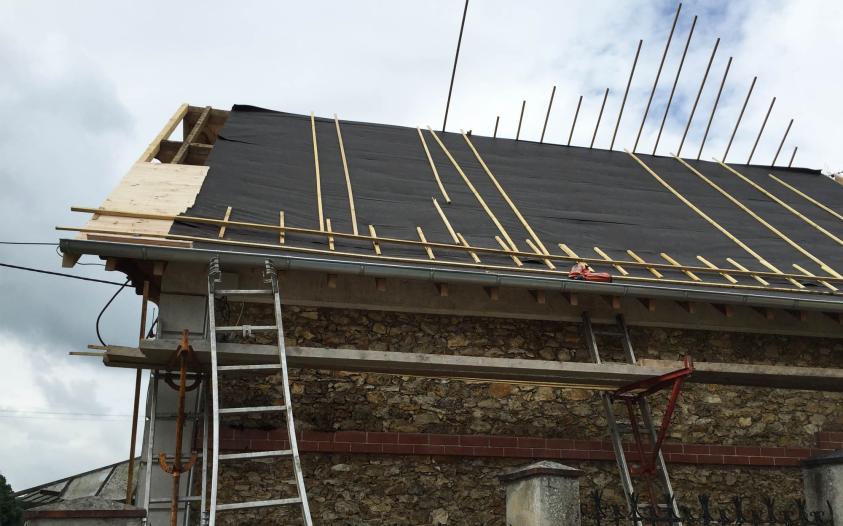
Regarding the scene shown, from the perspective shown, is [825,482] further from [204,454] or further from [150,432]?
[150,432]

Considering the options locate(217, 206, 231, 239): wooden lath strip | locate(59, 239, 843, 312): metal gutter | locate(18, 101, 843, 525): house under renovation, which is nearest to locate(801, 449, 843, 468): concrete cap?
locate(18, 101, 843, 525): house under renovation

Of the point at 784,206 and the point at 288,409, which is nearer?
the point at 288,409

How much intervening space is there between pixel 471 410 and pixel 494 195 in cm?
336

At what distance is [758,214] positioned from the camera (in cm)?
1087

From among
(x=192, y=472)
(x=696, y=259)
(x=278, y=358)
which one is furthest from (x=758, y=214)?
(x=192, y=472)

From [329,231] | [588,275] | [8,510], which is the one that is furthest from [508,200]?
[8,510]

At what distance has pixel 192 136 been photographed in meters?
10.8

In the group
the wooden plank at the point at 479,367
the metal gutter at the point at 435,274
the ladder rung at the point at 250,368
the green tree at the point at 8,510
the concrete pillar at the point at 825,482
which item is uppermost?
the metal gutter at the point at 435,274

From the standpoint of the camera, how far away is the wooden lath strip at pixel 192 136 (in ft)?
31.4

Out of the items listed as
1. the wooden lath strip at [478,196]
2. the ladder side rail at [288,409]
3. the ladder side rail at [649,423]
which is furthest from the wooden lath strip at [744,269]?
the ladder side rail at [288,409]

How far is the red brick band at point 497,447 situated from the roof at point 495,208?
5.14 ft

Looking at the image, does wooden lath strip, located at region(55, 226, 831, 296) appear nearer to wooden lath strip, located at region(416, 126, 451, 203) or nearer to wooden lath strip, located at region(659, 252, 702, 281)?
wooden lath strip, located at region(659, 252, 702, 281)

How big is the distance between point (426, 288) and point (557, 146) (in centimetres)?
647

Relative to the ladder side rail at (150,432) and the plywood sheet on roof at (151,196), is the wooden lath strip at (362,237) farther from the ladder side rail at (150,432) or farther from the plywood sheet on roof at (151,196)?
the ladder side rail at (150,432)
